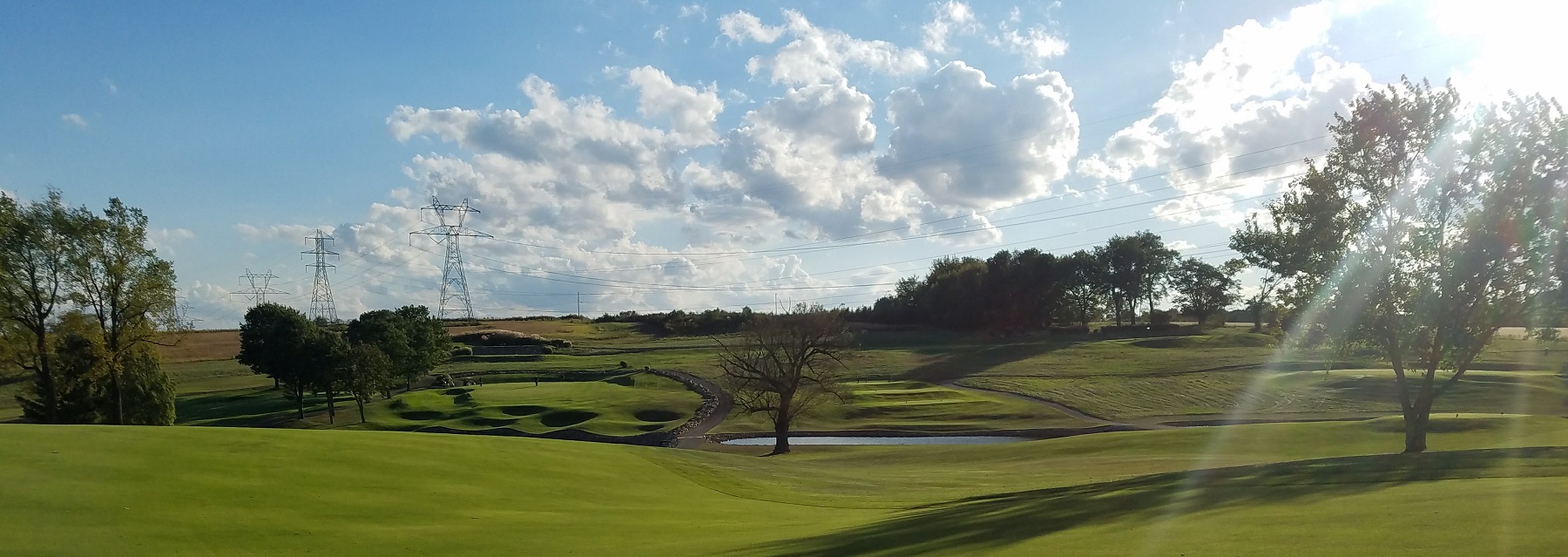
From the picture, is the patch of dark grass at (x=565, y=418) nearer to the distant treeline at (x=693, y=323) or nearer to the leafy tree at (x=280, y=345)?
the leafy tree at (x=280, y=345)

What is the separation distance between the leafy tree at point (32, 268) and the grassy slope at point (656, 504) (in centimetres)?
2570

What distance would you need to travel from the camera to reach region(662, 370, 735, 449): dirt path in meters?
58.2

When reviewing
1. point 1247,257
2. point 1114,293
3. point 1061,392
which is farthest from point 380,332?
point 1114,293

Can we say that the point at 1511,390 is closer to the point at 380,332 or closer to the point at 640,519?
the point at 640,519

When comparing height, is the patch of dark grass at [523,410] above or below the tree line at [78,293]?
below

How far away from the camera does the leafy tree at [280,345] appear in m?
69.1

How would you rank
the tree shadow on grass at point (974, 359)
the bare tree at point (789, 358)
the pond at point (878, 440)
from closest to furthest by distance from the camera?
the bare tree at point (789, 358), the pond at point (878, 440), the tree shadow on grass at point (974, 359)

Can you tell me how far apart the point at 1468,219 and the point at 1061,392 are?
2019 inches

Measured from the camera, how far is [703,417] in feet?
228

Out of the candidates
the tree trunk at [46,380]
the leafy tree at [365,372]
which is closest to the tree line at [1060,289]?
the leafy tree at [365,372]

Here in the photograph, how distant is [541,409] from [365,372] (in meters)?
14.0

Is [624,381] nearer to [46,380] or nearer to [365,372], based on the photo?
[365,372]

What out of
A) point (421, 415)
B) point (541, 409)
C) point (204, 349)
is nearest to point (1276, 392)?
point (541, 409)

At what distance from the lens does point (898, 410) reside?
6738 centimetres
